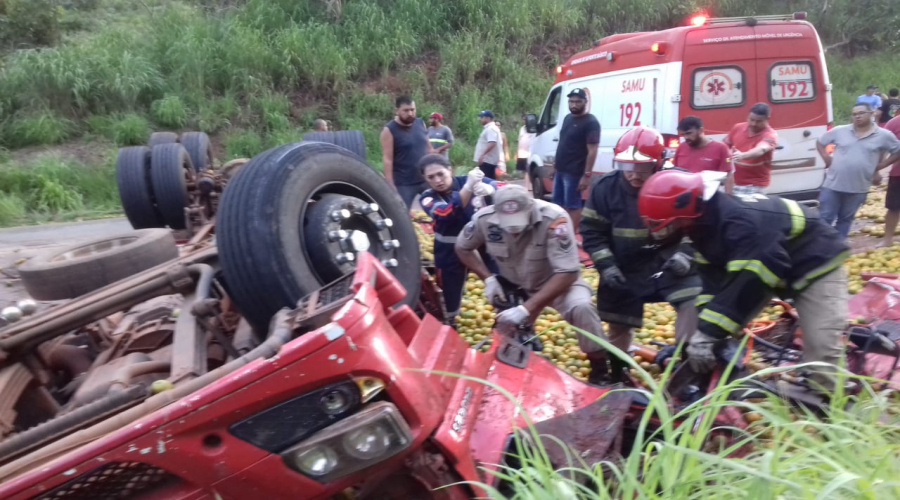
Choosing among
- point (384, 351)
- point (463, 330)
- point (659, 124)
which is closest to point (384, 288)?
point (384, 351)

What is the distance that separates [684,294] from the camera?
4062 millimetres

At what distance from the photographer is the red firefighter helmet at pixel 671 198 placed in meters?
3.19

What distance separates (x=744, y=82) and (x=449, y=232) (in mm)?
4598

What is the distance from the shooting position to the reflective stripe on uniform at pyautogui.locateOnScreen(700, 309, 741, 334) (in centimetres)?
307

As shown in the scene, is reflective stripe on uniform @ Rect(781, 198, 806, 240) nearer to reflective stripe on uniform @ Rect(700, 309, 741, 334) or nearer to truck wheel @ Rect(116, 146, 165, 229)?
reflective stripe on uniform @ Rect(700, 309, 741, 334)

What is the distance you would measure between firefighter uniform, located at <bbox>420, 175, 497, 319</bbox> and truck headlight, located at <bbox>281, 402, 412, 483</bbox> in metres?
2.93

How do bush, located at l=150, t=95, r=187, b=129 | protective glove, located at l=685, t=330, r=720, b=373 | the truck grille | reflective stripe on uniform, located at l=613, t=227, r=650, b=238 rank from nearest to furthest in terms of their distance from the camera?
the truck grille, protective glove, located at l=685, t=330, r=720, b=373, reflective stripe on uniform, located at l=613, t=227, r=650, b=238, bush, located at l=150, t=95, r=187, b=129

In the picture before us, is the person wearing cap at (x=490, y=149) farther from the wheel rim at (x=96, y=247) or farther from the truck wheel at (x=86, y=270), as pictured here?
the truck wheel at (x=86, y=270)

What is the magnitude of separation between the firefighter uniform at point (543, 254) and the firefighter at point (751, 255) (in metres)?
0.71

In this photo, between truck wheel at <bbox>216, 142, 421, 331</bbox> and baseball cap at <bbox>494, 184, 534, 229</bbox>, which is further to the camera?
baseball cap at <bbox>494, 184, 534, 229</bbox>

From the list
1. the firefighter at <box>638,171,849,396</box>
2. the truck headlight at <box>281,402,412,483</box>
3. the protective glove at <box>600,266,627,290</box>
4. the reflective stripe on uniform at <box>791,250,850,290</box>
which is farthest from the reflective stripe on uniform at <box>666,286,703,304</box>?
the truck headlight at <box>281,402,412,483</box>

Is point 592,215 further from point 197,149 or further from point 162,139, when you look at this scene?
point 162,139

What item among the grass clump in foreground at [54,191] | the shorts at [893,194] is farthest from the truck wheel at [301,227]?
the grass clump in foreground at [54,191]

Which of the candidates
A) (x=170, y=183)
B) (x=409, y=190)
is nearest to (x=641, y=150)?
(x=409, y=190)
